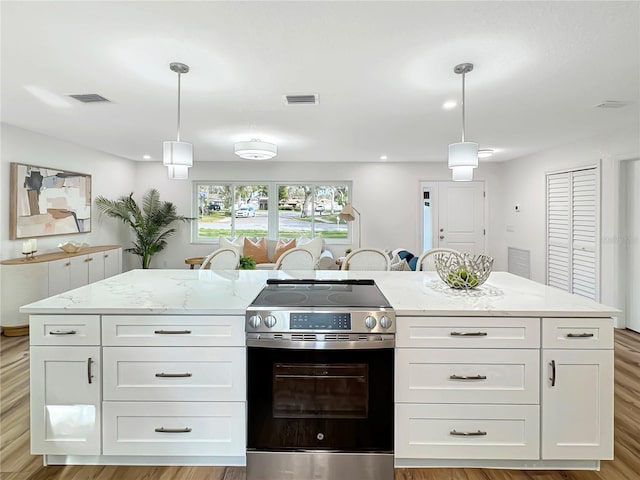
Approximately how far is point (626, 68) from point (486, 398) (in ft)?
7.93

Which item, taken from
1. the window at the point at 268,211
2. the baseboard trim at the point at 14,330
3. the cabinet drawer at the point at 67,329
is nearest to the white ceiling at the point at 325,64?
the cabinet drawer at the point at 67,329

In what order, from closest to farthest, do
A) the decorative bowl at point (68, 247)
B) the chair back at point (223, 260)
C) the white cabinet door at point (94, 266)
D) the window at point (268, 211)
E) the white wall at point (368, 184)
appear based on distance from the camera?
the chair back at point (223, 260) → the decorative bowl at point (68, 247) → the white cabinet door at point (94, 266) → the white wall at point (368, 184) → the window at point (268, 211)

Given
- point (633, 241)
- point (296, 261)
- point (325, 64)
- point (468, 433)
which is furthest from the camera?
point (633, 241)

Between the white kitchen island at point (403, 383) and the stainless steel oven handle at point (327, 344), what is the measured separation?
130 mm

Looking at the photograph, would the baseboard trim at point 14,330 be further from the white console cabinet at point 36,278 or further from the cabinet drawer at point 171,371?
the cabinet drawer at point 171,371

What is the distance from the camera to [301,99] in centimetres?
298

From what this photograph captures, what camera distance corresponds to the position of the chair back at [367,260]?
2910 millimetres

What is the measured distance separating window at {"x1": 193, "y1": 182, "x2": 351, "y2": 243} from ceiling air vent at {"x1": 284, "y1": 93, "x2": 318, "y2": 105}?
→ 360 cm

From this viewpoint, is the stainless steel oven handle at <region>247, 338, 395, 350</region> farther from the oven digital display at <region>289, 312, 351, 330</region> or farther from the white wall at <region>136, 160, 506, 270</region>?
the white wall at <region>136, 160, 506, 270</region>

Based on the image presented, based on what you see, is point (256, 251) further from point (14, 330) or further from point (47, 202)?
point (14, 330)

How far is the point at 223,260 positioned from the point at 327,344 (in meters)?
1.89

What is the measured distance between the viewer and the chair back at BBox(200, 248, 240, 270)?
312cm

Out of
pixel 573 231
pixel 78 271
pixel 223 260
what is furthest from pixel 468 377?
pixel 78 271

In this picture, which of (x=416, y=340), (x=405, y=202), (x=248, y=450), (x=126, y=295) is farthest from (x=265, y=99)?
(x=405, y=202)
